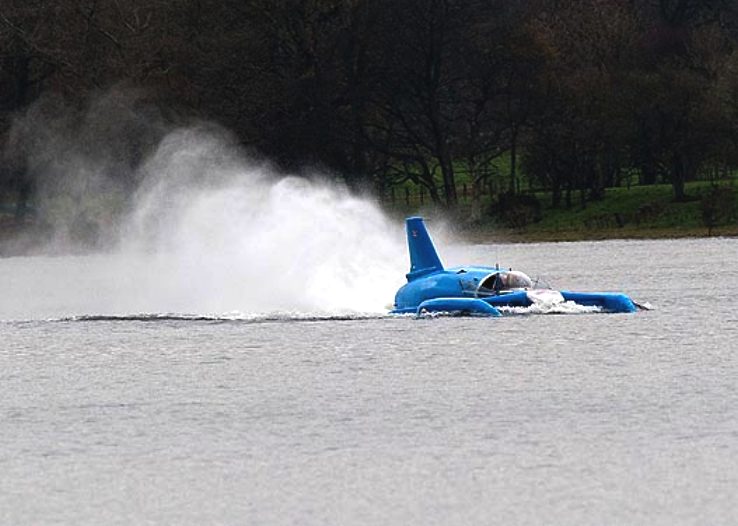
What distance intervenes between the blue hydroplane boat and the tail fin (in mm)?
279

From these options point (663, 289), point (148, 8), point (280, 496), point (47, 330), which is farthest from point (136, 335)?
point (148, 8)

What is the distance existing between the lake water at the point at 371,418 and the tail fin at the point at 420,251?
162 cm

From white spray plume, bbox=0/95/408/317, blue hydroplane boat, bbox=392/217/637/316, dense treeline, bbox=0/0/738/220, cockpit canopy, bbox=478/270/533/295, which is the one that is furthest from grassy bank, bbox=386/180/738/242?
cockpit canopy, bbox=478/270/533/295

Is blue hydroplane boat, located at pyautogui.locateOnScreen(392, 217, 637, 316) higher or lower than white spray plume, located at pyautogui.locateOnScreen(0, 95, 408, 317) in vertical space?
lower

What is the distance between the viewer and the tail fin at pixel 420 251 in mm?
58562

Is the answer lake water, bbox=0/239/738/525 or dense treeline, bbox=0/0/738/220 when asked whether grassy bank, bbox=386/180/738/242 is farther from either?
lake water, bbox=0/239/738/525

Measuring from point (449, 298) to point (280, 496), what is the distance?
26.9m

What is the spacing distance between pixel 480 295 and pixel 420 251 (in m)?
3.10

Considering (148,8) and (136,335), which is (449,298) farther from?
(148,8)

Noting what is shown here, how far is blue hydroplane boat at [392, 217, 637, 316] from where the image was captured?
55.6 metres

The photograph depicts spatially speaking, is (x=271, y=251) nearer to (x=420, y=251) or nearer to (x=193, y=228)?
(x=420, y=251)

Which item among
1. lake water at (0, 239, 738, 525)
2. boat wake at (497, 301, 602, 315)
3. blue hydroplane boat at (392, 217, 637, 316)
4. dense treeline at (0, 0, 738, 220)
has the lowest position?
lake water at (0, 239, 738, 525)

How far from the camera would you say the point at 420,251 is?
193 feet

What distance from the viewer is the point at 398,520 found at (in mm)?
27625
